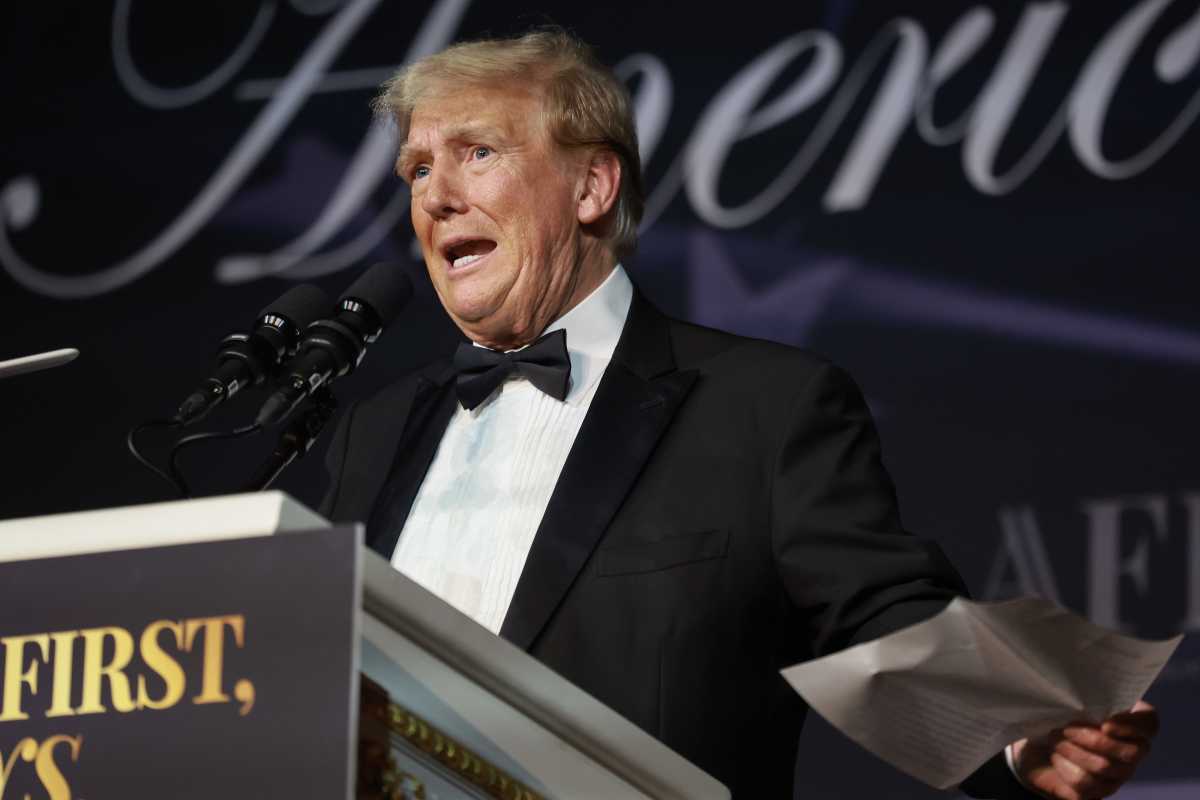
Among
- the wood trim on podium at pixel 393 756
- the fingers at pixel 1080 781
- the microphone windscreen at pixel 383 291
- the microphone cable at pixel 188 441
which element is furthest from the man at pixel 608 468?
the wood trim on podium at pixel 393 756

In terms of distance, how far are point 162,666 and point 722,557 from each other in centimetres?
78

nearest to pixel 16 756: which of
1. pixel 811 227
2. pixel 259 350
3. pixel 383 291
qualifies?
pixel 259 350

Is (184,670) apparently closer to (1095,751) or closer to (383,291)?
(1095,751)

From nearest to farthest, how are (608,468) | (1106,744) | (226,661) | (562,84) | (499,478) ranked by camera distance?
(226,661), (1106,744), (608,468), (499,478), (562,84)

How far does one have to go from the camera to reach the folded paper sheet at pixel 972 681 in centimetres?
120

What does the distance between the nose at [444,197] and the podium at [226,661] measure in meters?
0.99

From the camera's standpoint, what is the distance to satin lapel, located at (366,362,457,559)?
196cm

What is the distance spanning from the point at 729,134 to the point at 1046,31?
0.60m

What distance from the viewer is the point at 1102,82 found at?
10.3ft

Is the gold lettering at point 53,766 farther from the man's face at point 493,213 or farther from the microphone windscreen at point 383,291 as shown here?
the man's face at point 493,213

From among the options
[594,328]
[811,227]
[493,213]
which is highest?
[811,227]

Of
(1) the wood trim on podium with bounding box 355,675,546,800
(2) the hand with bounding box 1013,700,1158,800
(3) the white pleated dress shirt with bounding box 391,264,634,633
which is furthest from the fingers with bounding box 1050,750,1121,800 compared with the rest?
(3) the white pleated dress shirt with bounding box 391,264,634,633

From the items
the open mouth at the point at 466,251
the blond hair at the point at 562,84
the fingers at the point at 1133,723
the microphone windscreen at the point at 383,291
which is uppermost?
the blond hair at the point at 562,84

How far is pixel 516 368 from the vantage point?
2023mm
